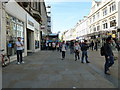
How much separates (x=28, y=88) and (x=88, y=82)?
2.06 meters

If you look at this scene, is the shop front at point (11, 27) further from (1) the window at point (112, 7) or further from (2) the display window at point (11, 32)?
(1) the window at point (112, 7)

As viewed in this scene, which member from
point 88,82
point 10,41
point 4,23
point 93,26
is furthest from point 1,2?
point 93,26

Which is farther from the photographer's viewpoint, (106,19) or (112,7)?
(106,19)

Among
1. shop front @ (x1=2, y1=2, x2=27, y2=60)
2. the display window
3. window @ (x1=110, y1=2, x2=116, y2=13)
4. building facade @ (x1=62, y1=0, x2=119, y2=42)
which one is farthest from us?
window @ (x1=110, y1=2, x2=116, y2=13)

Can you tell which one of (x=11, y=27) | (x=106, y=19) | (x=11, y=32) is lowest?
(x=11, y=32)

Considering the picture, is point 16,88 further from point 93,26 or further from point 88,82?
point 93,26

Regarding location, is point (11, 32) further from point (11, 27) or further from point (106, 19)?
point (106, 19)

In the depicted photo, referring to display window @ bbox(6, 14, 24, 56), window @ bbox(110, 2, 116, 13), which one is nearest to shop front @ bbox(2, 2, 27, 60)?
display window @ bbox(6, 14, 24, 56)

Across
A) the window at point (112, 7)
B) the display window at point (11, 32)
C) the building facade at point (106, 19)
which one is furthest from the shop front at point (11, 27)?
the window at point (112, 7)

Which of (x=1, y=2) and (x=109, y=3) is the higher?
(x=109, y=3)

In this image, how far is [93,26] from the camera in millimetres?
44906

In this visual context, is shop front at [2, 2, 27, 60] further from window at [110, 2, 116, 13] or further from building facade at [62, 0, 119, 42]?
window at [110, 2, 116, 13]

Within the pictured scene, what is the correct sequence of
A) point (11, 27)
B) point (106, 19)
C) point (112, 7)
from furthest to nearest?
point (106, 19)
point (112, 7)
point (11, 27)

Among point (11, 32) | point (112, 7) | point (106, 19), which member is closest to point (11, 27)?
point (11, 32)
